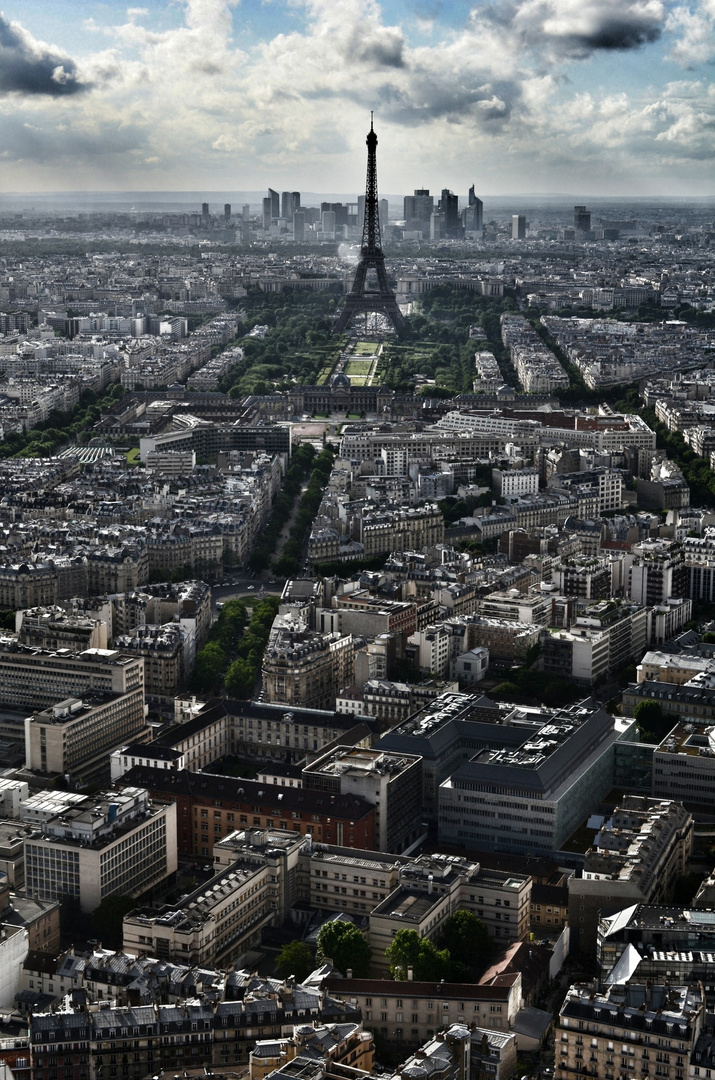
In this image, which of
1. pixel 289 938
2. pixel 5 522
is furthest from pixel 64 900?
pixel 5 522

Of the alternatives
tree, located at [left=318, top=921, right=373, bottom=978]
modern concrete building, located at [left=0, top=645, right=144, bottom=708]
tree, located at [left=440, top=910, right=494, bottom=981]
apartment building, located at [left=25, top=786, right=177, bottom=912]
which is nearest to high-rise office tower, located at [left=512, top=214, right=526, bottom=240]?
modern concrete building, located at [left=0, top=645, right=144, bottom=708]

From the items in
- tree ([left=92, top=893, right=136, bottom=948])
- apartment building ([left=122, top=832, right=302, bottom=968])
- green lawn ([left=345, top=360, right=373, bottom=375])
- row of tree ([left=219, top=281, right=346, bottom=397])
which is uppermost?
row of tree ([left=219, top=281, right=346, bottom=397])

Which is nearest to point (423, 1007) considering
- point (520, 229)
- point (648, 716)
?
point (648, 716)

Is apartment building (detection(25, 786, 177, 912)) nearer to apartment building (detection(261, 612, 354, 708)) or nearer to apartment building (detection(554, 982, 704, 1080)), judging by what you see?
apartment building (detection(261, 612, 354, 708))

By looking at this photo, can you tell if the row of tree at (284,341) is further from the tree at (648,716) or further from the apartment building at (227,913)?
the apartment building at (227,913)

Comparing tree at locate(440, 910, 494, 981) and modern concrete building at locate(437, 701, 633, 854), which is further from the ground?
modern concrete building at locate(437, 701, 633, 854)

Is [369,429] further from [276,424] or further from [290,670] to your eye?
[290,670]
